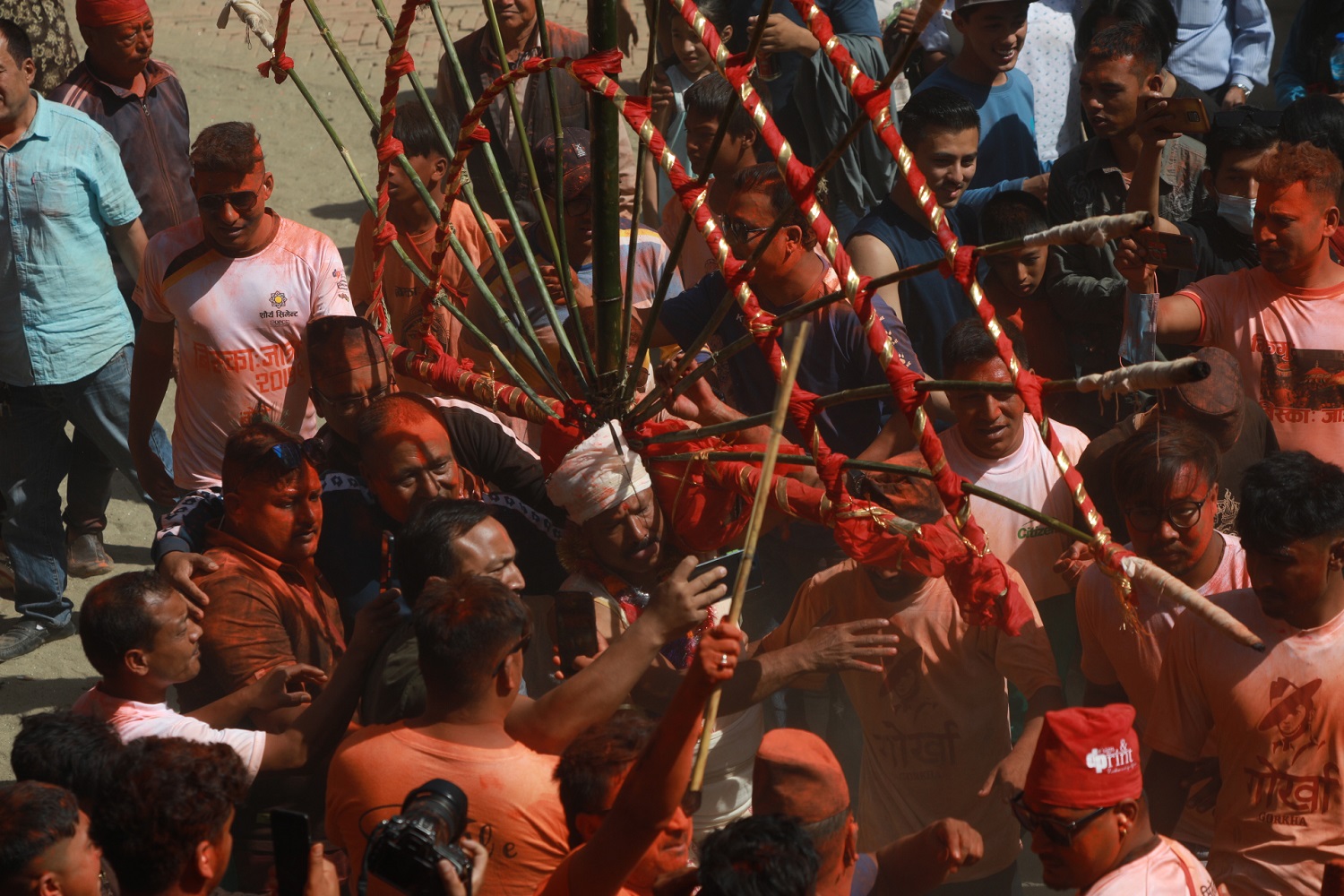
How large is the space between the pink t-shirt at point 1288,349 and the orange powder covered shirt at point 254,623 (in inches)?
104

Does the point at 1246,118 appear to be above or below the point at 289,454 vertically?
above

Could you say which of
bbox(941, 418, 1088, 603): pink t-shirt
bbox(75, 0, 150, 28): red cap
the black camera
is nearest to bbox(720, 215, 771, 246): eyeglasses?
bbox(941, 418, 1088, 603): pink t-shirt

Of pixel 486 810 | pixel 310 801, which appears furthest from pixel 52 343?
pixel 486 810

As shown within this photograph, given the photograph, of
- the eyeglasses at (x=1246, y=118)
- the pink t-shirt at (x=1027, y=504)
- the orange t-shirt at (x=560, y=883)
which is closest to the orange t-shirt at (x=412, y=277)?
the pink t-shirt at (x=1027, y=504)

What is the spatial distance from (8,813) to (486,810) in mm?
869

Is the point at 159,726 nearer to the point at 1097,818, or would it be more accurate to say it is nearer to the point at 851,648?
the point at 851,648

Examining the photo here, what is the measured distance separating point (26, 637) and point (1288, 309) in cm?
480

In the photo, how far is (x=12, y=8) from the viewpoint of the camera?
876 cm

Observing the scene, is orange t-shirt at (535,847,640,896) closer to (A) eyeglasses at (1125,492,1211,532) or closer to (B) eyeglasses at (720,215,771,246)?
(A) eyeglasses at (1125,492,1211,532)

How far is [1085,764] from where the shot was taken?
8.84ft

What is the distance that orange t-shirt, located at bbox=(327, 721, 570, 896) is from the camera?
2.77 m

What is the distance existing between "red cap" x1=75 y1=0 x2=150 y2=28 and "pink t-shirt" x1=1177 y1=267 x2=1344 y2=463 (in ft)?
14.6

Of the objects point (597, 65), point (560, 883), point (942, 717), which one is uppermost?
point (597, 65)

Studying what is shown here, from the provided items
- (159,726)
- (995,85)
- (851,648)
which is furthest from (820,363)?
(995,85)
